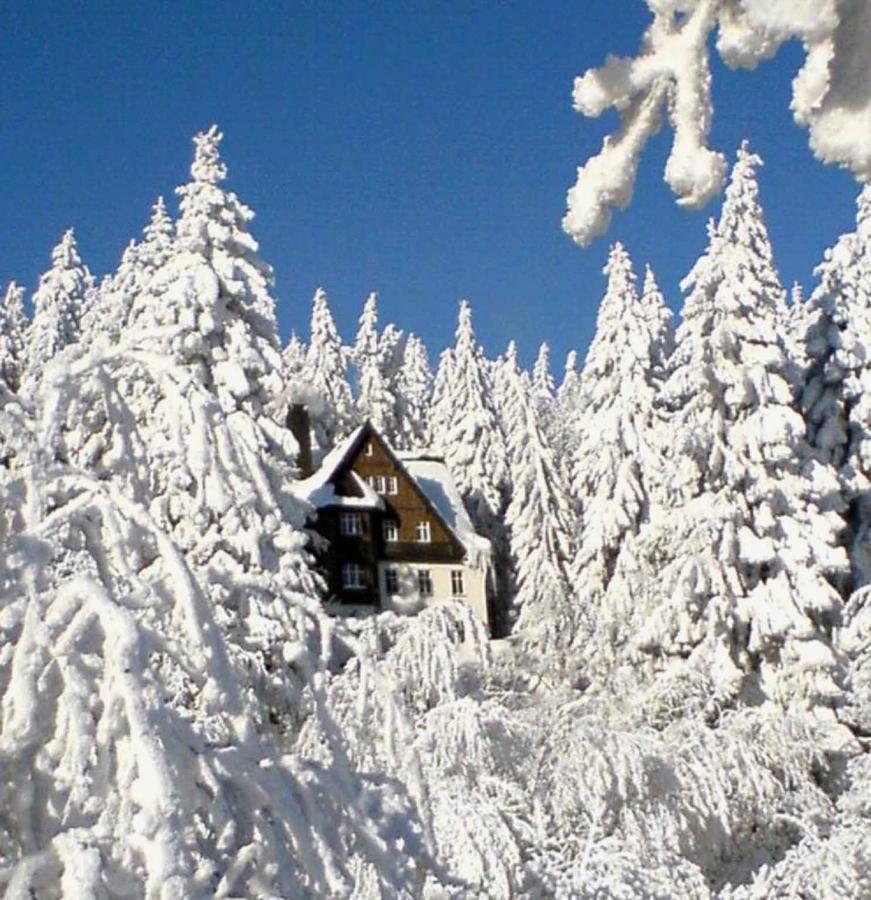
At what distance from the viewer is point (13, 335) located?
68.6m

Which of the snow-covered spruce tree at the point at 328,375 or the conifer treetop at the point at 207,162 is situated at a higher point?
the snow-covered spruce tree at the point at 328,375

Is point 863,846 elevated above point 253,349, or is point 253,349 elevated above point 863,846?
point 253,349

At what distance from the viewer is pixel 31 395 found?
226 inches

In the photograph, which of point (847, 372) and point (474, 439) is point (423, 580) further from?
point (847, 372)

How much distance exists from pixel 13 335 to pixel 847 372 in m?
48.1

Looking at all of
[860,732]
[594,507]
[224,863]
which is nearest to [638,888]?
[224,863]

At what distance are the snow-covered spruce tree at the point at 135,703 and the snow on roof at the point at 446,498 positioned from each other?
48.8 m

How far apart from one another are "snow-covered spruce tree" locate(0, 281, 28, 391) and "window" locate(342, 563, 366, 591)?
46.8 ft

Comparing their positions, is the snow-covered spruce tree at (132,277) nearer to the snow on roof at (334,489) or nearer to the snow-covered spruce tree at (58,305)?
the snow-covered spruce tree at (58,305)

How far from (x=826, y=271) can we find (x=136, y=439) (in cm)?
3019

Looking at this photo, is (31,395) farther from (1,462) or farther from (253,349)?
(253,349)

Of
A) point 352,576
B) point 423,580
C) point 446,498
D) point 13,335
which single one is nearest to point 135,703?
point 352,576

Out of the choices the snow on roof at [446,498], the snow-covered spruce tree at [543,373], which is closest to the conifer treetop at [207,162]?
the snow on roof at [446,498]

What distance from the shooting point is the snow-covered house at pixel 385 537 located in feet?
170
